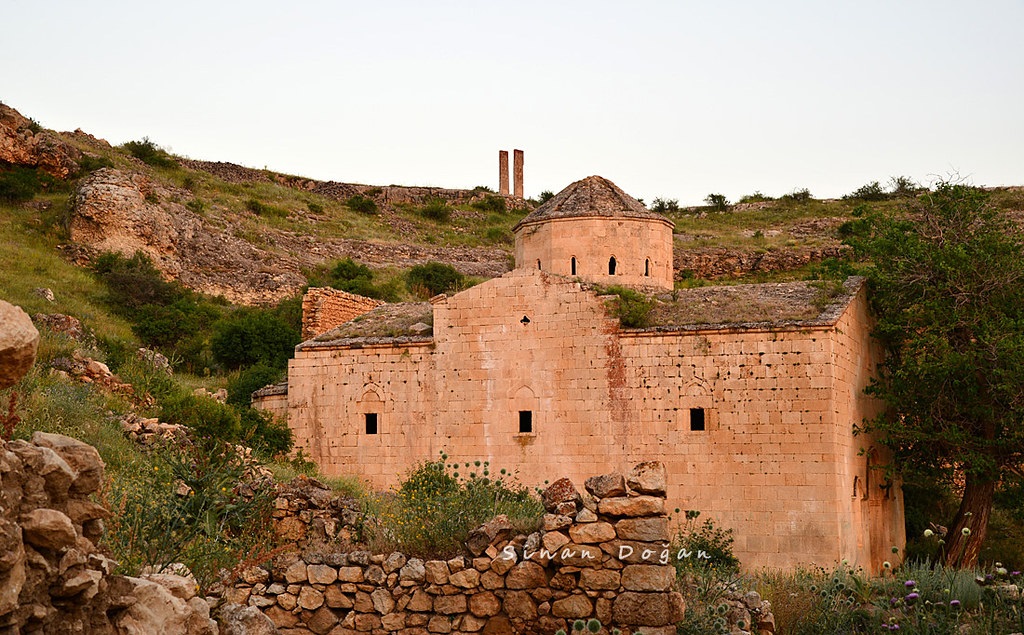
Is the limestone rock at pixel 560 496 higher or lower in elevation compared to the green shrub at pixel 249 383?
lower

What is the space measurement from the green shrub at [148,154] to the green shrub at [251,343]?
69.0 feet

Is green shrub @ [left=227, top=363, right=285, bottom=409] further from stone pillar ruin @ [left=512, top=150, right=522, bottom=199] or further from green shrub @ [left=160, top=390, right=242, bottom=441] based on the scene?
stone pillar ruin @ [left=512, top=150, right=522, bottom=199]

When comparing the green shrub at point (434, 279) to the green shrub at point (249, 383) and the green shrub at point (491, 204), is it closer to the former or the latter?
the green shrub at point (249, 383)

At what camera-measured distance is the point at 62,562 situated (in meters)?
4.43

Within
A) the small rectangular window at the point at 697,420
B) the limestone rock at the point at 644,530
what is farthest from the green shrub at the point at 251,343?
the limestone rock at the point at 644,530

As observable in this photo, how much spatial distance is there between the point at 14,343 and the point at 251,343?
76.9ft

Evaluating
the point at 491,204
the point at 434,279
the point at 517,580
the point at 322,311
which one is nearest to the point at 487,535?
A: the point at 517,580

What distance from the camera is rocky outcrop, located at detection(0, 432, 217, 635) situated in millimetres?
4168

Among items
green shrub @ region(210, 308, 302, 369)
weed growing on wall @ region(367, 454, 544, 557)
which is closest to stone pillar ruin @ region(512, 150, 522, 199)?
green shrub @ region(210, 308, 302, 369)

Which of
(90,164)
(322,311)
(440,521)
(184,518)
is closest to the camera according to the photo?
(184,518)

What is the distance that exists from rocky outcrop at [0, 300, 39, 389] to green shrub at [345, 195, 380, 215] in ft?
150

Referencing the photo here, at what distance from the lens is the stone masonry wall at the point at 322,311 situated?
24.1 m

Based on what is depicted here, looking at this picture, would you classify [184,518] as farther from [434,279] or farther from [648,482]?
[434,279]

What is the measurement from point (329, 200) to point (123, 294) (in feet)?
69.6
